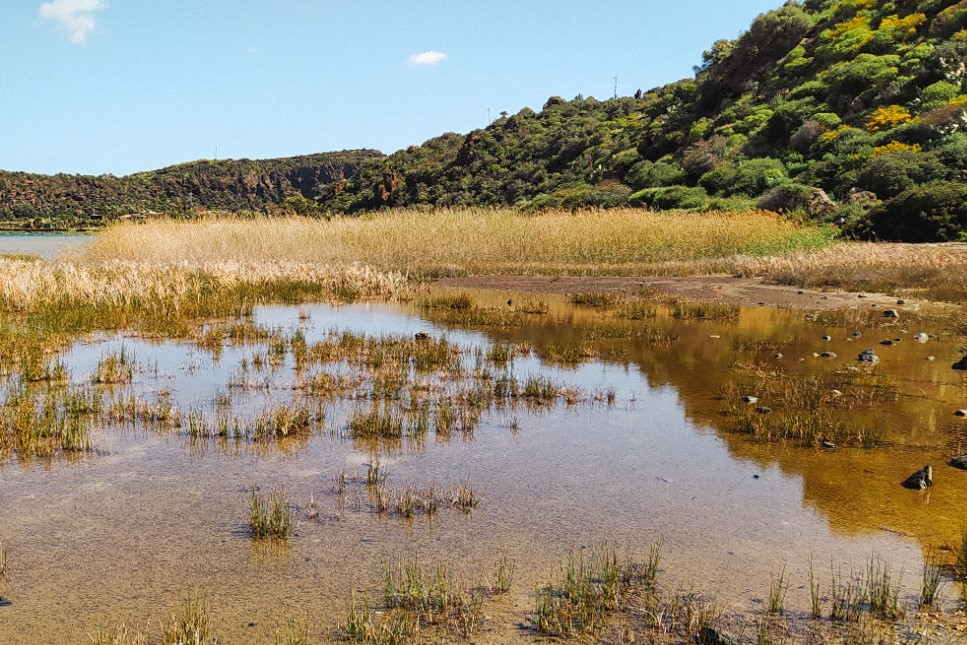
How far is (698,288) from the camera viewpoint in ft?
69.8

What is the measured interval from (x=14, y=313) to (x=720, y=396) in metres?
13.6

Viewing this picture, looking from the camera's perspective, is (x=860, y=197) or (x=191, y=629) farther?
(x=860, y=197)

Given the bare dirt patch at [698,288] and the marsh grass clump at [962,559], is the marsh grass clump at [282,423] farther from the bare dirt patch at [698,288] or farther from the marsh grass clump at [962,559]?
the bare dirt patch at [698,288]

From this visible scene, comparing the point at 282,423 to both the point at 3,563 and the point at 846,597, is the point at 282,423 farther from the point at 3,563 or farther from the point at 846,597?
the point at 846,597

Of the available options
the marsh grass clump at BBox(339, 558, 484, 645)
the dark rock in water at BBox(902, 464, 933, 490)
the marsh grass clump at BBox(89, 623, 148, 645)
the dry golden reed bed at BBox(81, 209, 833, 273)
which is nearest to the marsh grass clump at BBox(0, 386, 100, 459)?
the marsh grass clump at BBox(89, 623, 148, 645)

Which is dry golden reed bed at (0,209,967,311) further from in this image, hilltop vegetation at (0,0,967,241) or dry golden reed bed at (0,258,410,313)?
hilltop vegetation at (0,0,967,241)

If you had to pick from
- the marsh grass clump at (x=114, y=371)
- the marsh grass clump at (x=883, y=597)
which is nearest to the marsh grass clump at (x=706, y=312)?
the marsh grass clump at (x=114, y=371)

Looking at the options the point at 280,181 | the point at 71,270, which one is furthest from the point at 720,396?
the point at 280,181

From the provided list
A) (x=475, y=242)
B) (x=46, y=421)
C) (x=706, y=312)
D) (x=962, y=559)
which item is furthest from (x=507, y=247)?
(x=962, y=559)

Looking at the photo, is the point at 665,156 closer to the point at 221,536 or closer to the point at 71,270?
the point at 71,270

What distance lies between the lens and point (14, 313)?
48.2ft

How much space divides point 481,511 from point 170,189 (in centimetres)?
14256

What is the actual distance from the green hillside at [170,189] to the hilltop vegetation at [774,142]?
82.3 feet

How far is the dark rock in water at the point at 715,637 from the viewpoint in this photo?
354cm
